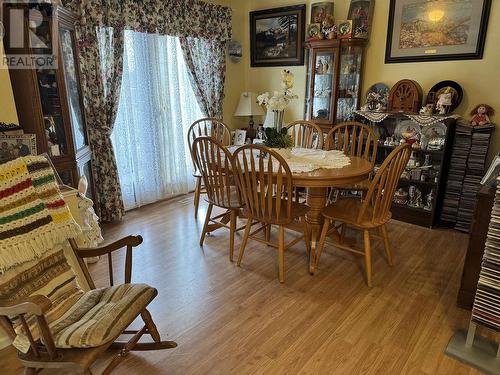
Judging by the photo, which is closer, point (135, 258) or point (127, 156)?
point (135, 258)

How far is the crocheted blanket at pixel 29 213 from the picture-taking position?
1.43m

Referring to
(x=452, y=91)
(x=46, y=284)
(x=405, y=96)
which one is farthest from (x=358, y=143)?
(x=46, y=284)

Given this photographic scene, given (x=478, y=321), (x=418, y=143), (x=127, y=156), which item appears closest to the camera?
(x=478, y=321)

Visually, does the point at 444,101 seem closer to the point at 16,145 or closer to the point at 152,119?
the point at 152,119

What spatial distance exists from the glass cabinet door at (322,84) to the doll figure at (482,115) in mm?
1401

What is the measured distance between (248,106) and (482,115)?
2.67 m

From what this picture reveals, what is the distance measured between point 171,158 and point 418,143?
277cm

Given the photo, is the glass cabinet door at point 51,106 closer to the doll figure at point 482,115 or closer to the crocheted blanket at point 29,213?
the crocheted blanket at point 29,213

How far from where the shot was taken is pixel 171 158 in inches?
163

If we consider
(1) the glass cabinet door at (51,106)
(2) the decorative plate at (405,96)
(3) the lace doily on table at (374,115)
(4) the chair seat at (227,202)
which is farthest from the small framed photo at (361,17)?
(1) the glass cabinet door at (51,106)

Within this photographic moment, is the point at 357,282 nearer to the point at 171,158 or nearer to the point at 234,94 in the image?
the point at 171,158

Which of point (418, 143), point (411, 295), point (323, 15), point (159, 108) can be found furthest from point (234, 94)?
point (411, 295)

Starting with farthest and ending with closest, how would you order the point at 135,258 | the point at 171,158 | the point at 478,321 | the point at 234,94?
the point at 234,94 < the point at 171,158 < the point at 135,258 < the point at 478,321

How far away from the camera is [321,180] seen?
→ 2.28m
